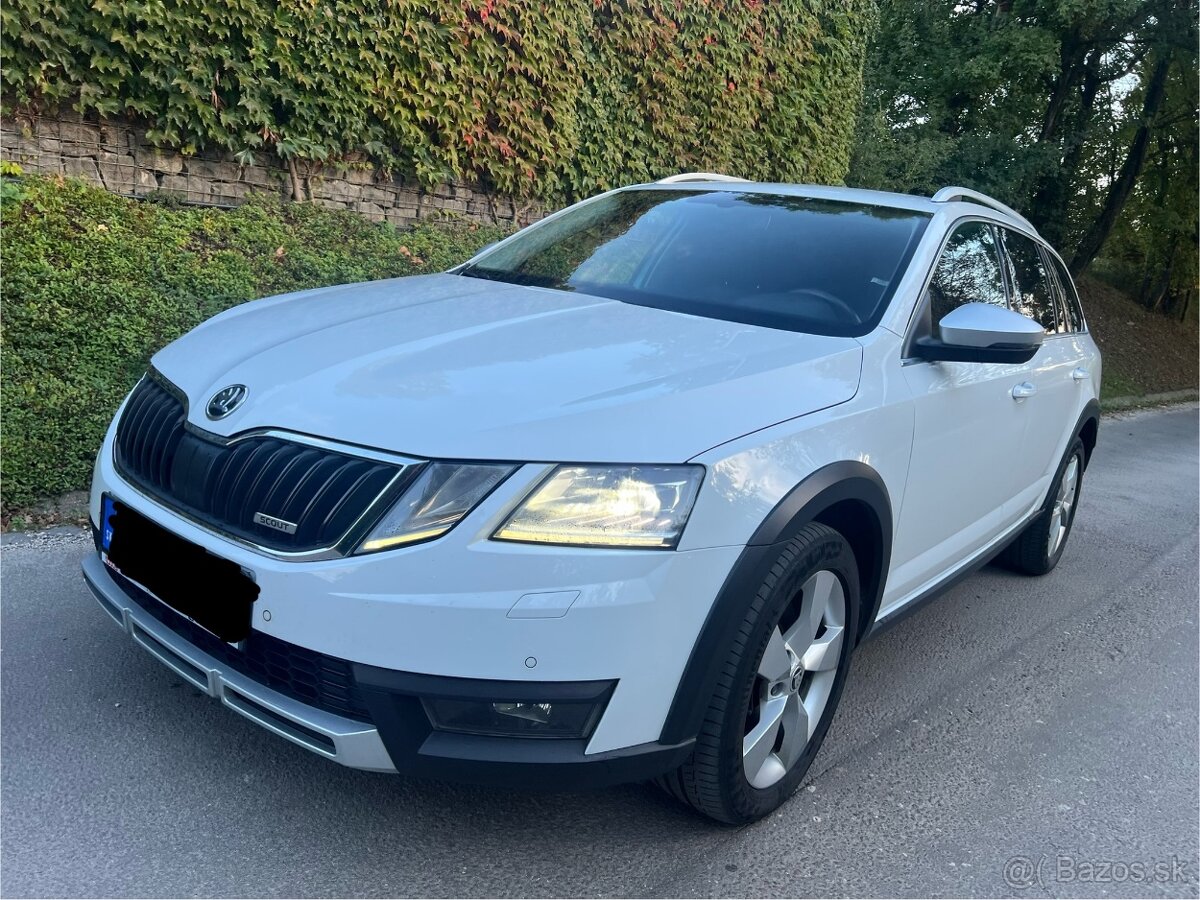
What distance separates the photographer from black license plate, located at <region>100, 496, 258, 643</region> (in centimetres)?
214

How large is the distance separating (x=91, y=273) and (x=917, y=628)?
4312 mm

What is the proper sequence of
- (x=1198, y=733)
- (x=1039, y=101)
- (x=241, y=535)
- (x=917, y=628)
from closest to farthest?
1. (x=241, y=535)
2. (x=1198, y=733)
3. (x=917, y=628)
4. (x=1039, y=101)

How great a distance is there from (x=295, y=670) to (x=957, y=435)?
2.19 meters

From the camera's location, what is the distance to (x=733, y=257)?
3.37 m

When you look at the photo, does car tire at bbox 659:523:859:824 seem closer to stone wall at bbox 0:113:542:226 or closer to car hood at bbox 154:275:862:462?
car hood at bbox 154:275:862:462

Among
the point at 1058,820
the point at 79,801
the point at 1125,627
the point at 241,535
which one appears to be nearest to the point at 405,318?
the point at 241,535

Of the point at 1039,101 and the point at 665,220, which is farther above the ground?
the point at 1039,101

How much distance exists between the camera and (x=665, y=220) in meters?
3.73

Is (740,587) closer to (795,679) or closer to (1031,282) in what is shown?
(795,679)

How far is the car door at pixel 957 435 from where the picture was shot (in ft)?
9.73

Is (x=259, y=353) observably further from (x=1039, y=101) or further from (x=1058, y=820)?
(x=1039, y=101)

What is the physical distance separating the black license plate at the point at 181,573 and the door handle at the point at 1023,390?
9.27 ft

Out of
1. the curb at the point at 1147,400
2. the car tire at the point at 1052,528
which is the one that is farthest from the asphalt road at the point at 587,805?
the curb at the point at 1147,400

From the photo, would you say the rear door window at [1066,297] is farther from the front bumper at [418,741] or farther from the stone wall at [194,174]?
the stone wall at [194,174]
